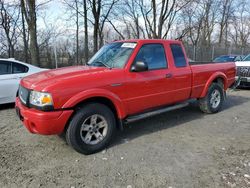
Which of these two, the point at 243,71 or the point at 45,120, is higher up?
the point at 243,71

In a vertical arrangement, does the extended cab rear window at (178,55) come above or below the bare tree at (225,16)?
below

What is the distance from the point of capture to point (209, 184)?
10.3 feet

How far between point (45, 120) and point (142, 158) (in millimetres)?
1632

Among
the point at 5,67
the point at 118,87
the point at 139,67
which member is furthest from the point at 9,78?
the point at 139,67

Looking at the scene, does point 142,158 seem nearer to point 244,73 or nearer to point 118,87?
point 118,87

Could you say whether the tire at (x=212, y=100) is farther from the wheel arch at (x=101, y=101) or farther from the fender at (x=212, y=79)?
the wheel arch at (x=101, y=101)

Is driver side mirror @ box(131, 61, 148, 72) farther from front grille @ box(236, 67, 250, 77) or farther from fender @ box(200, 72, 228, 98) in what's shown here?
front grille @ box(236, 67, 250, 77)

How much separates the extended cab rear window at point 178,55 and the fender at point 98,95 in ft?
5.81

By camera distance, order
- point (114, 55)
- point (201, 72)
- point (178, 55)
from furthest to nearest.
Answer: point (201, 72), point (178, 55), point (114, 55)

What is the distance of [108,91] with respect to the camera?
4066mm

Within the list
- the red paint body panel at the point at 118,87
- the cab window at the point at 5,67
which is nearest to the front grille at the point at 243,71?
the red paint body panel at the point at 118,87

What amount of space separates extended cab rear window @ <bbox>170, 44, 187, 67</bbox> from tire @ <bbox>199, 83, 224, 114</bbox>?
50.5 inches

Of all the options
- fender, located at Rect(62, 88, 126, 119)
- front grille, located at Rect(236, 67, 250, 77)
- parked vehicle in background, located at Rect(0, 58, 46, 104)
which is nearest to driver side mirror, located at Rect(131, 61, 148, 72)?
fender, located at Rect(62, 88, 126, 119)

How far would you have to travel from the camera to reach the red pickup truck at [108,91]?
3654 millimetres
